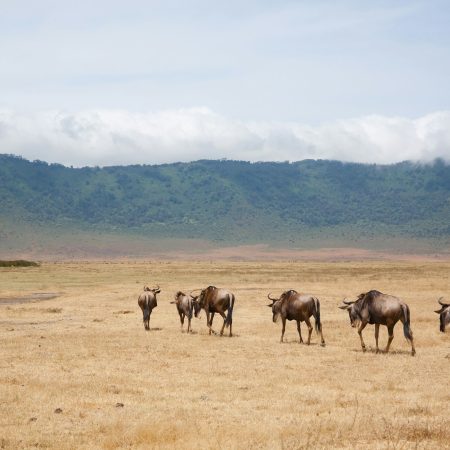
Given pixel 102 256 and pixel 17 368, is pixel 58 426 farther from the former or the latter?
pixel 102 256

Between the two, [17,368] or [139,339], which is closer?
[17,368]

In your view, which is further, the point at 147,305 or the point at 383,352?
the point at 147,305

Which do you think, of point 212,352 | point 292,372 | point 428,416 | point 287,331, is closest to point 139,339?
point 212,352

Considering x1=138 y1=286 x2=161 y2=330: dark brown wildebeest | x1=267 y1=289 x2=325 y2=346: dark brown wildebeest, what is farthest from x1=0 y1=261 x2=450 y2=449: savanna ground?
x1=267 y1=289 x2=325 y2=346: dark brown wildebeest

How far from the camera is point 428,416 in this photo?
12758 millimetres


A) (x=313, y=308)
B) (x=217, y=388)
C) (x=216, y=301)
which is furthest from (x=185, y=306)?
(x=217, y=388)

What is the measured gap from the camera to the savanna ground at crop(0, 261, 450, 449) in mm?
11375

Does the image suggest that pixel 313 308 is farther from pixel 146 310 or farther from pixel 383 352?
pixel 146 310

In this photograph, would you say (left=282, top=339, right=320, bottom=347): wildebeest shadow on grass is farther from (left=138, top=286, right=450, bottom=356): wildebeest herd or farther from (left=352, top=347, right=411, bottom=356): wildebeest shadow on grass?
(left=352, top=347, right=411, bottom=356): wildebeest shadow on grass

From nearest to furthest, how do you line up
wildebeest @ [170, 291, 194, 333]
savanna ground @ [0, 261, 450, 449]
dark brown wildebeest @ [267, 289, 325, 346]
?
savanna ground @ [0, 261, 450, 449] < dark brown wildebeest @ [267, 289, 325, 346] < wildebeest @ [170, 291, 194, 333]

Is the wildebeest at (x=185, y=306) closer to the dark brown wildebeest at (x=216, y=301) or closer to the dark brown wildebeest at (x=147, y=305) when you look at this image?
the dark brown wildebeest at (x=216, y=301)

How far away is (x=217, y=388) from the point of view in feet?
49.8

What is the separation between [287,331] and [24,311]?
14.1 metres

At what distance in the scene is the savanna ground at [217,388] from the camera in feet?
37.3
